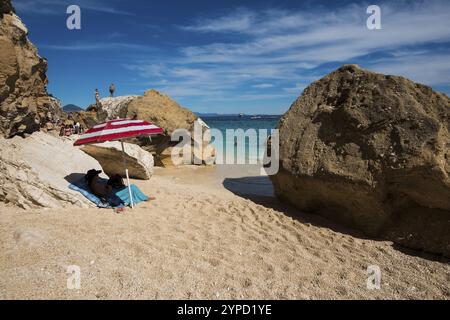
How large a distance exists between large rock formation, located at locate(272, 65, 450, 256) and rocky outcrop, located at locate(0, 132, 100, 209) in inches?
198

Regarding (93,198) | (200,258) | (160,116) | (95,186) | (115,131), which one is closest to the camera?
(200,258)

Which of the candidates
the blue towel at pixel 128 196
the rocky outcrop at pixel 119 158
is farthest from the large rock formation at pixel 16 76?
the blue towel at pixel 128 196

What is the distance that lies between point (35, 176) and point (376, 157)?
22.9 ft

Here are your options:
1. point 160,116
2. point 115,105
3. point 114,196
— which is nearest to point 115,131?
point 114,196

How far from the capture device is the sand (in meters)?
4.19

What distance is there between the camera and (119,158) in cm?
927

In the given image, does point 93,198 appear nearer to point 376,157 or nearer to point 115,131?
point 115,131

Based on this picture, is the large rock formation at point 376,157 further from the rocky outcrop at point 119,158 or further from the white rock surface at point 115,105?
the white rock surface at point 115,105

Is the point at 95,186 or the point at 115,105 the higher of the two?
the point at 115,105

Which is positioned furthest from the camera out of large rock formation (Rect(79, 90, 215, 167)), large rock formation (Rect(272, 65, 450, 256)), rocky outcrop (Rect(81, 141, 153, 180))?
large rock formation (Rect(79, 90, 215, 167))

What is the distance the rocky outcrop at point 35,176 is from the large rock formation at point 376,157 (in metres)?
5.02

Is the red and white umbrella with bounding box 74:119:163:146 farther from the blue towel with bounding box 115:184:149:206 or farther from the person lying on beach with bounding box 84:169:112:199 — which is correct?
the blue towel with bounding box 115:184:149:206

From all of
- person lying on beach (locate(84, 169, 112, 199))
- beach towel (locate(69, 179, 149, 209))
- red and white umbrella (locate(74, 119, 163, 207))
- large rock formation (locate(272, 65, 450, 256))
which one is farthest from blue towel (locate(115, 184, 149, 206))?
large rock formation (locate(272, 65, 450, 256))
